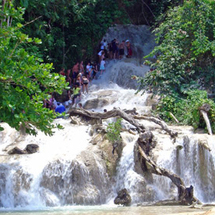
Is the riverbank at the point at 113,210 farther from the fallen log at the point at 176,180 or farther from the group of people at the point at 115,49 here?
the group of people at the point at 115,49

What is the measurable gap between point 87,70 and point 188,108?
7419mm

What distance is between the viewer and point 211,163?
1303 centimetres

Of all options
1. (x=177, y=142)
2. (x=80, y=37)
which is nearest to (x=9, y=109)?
(x=177, y=142)

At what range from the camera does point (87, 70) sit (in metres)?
23.6

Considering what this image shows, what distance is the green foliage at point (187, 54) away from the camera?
19.2 m

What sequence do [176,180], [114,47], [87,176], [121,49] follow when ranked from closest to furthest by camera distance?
[176,180] < [87,176] < [114,47] < [121,49]

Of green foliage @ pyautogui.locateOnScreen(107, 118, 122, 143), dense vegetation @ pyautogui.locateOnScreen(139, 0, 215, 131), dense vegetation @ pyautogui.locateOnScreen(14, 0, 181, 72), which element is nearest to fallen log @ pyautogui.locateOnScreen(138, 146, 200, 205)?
green foliage @ pyautogui.locateOnScreen(107, 118, 122, 143)

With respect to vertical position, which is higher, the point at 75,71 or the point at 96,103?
the point at 75,71

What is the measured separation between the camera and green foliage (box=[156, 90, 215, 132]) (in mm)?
16062

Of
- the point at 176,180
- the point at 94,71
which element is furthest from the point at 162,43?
Result: the point at 176,180

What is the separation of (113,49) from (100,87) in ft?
12.5

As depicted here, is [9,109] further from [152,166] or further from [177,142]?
[177,142]

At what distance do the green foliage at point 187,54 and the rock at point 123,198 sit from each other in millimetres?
7945

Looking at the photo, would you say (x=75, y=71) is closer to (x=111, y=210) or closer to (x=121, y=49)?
(x=121, y=49)
